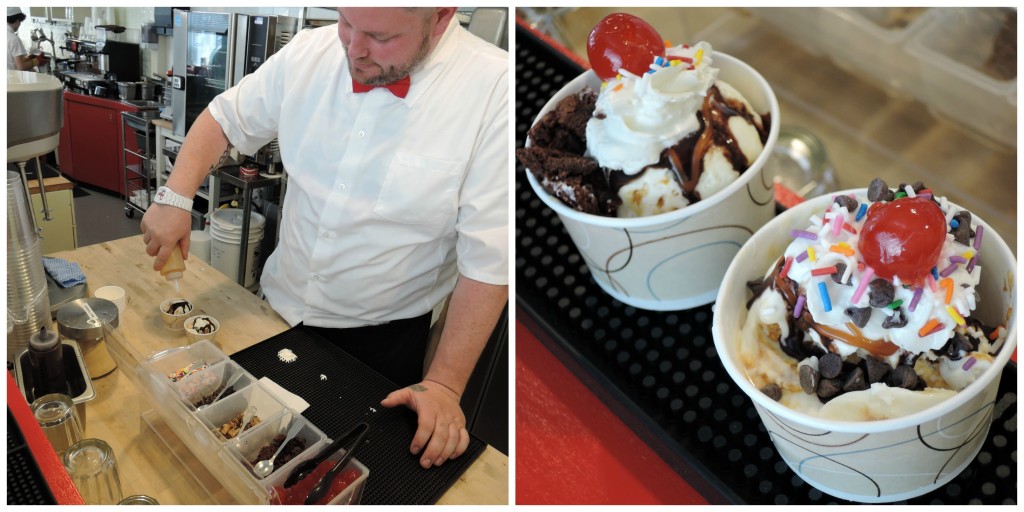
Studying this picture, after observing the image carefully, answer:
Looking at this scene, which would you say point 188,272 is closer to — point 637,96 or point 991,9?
point 637,96

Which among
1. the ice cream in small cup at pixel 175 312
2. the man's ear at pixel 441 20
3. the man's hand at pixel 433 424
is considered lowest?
the ice cream in small cup at pixel 175 312

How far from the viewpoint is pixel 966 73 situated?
1.74m

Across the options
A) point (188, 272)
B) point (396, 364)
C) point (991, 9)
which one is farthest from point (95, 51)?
point (991, 9)

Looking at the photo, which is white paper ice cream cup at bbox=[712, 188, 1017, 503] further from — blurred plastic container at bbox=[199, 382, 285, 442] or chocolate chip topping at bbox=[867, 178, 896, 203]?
blurred plastic container at bbox=[199, 382, 285, 442]

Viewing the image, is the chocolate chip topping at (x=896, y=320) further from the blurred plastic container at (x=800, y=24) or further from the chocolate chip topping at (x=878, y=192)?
the blurred plastic container at (x=800, y=24)

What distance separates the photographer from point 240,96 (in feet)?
5.39

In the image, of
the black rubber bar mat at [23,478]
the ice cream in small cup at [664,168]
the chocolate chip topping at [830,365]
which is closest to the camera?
the black rubber bar mat at [23,478]

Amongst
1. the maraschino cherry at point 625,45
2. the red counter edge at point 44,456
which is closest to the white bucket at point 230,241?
the red counter edge at point 44,456

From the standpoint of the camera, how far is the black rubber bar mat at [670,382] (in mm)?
1009

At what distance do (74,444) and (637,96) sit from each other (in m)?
1.01

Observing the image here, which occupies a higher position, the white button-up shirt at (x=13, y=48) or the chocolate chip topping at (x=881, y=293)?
the chocolate chip topping at (x=881, y=293)

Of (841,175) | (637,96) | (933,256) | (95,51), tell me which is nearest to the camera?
(933,256)

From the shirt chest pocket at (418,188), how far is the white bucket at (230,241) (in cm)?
122

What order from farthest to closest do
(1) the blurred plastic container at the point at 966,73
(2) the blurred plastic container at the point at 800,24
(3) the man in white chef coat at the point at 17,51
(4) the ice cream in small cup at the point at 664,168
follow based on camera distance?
1. (2) the blurred plastic container at the point at 800,24
2. (1) the blurred plastic container at the point at 966,73
3. (3) the man in white chef coat at the point at 17,51
4. (4) the ice cream in small cup at the point at 664,168
